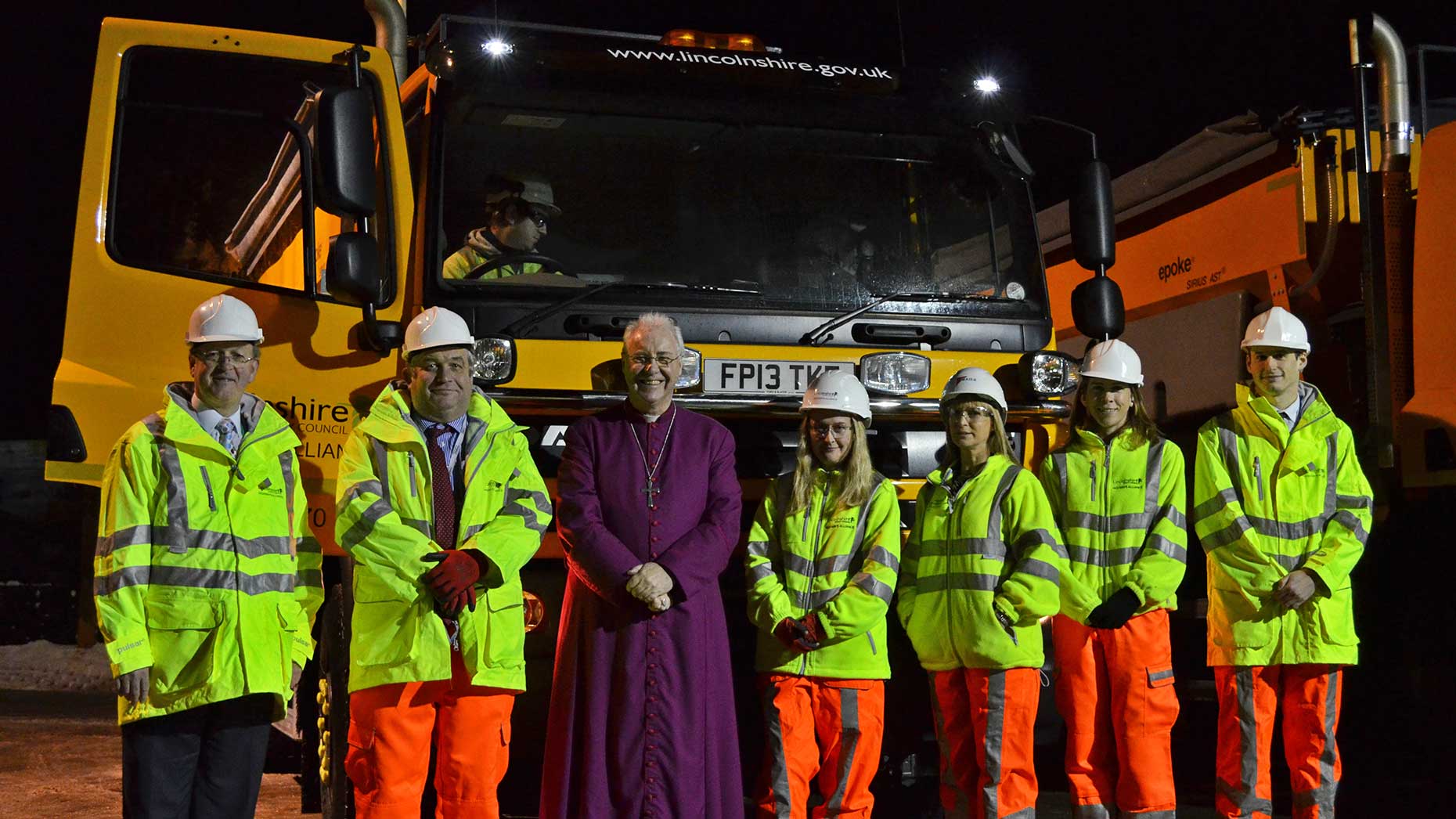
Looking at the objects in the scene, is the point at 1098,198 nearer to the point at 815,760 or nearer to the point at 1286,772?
the point at 815,760

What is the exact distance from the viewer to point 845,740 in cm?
472

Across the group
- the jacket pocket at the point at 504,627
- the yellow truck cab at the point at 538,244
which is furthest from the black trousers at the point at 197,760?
the yellow truck cab at the point at 538,244

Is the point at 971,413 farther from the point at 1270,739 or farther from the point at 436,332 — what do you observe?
the point at 436,332

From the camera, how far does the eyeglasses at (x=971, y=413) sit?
492 centimetres

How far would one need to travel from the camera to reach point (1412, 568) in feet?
18.3

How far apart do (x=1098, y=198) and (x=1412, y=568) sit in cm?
183

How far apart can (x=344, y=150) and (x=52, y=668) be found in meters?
12.2

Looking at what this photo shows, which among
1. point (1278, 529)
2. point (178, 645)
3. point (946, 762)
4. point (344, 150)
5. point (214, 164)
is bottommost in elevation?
point (946, 762)

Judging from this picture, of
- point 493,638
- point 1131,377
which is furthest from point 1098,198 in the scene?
point 493,638

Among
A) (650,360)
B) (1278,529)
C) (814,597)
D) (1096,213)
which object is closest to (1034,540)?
(814,597)

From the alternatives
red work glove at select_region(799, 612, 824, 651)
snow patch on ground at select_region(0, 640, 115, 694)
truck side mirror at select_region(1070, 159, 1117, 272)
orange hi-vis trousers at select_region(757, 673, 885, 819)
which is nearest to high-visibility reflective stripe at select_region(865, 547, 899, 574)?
red work glove at select_region(799, 612, 824, 651)

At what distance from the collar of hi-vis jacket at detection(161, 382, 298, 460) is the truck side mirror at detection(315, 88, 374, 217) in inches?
29.3

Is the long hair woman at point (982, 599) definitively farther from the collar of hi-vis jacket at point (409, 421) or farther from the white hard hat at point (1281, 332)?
the collar of hi-vis jacket at point (409, 421)

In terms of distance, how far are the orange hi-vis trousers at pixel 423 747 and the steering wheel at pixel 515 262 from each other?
4.60ft
